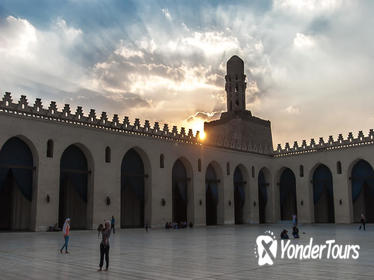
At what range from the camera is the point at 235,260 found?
482 inches

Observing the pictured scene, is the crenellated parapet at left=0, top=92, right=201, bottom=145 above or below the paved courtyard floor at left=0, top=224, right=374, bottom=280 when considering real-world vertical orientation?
above

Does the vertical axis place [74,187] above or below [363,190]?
above

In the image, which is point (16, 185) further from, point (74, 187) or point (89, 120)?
point (89, 120)

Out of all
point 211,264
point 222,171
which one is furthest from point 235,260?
point 222,171

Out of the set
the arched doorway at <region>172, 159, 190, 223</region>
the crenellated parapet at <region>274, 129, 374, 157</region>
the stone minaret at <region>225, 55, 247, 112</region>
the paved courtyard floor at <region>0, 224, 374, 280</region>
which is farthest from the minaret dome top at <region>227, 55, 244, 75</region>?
the paved courtyard floor at <region>0, 224, 374, 280</region>

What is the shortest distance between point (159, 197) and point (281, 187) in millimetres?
16525

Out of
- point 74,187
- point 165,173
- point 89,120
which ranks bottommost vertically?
point 74,187

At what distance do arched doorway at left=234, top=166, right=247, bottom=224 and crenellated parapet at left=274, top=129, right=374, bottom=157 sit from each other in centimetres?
542

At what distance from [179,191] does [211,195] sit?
414cm

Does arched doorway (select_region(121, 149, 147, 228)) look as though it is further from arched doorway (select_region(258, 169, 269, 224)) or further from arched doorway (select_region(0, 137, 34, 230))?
arched doorway (select_region(258, 169, 269, 224))

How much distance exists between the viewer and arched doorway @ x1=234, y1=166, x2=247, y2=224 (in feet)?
137

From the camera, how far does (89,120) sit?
3006 cm

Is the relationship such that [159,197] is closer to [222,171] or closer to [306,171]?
[222,171]

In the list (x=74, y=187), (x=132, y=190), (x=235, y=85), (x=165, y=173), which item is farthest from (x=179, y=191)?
(x=235, y=85)
